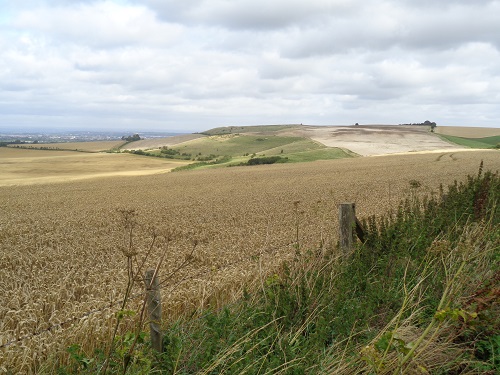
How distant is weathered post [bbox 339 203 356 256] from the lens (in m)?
6.40

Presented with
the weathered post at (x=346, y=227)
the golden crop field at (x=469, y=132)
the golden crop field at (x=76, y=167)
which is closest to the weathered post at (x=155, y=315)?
the weathered post at (x=346, y=227)

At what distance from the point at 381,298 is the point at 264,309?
4.16ft

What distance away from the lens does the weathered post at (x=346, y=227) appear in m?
6.40

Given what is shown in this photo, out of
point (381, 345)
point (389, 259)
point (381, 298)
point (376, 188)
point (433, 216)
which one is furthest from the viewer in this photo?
point (376, 188)

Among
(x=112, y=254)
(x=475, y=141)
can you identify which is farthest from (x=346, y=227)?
(x=475, y=141)

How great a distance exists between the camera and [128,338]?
10.0ft

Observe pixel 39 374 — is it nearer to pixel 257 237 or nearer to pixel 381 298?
pixel 381 298

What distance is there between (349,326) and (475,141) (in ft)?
339

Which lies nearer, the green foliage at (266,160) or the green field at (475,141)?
the green foliage at (266,160)

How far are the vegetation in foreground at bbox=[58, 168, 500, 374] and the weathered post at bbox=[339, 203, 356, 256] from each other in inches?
6.3

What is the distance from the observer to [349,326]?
4461 mm

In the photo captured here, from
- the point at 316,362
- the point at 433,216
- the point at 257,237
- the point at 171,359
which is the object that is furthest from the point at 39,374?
the point at 257,237

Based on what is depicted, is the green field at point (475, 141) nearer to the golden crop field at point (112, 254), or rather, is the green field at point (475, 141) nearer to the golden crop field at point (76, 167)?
the golden crop field at point (76, 167)

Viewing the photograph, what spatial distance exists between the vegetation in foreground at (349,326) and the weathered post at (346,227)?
0.16 metres
